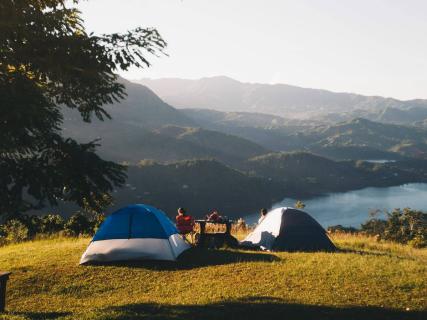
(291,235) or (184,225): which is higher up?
(184,225)

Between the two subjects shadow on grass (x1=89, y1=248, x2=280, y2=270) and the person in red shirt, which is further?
the person in red shirt

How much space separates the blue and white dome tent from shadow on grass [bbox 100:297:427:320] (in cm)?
451

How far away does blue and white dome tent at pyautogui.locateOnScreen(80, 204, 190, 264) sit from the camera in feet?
46.0

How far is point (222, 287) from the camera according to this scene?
11.1m

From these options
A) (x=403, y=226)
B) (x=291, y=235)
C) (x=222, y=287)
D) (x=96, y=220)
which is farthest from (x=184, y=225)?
(x=403, y=226)

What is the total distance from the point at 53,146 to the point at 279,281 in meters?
6.49

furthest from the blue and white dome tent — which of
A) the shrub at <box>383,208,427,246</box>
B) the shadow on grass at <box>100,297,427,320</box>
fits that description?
the shrub at <box>383,208,427,246</box>

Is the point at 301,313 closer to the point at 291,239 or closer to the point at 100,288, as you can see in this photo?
the point at 100,288

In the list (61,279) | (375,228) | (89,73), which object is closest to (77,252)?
(61,279)

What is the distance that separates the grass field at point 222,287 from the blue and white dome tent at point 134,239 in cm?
43

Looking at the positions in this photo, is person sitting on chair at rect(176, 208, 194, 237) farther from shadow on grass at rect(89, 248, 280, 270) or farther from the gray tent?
the gray tent

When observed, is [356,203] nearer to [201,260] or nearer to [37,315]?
[201,260]

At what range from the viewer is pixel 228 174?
167m

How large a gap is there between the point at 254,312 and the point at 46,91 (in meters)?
7.01
